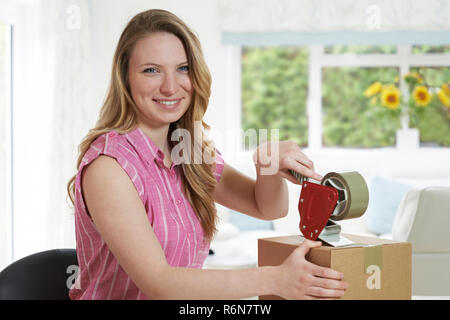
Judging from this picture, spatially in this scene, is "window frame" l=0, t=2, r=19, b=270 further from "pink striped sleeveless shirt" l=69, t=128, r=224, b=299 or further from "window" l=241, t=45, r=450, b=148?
"window" l=241, t=45, r=450, b=148

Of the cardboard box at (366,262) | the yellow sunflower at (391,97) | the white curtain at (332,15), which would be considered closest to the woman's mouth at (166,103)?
the cardboard box at (366,262)

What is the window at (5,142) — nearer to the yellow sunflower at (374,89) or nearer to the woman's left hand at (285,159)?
the woman's left hand at (285,159)

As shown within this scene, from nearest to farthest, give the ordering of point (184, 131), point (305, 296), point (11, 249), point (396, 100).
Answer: point (305, 296), point (184, 131), point (11, 249), point (396, 100)

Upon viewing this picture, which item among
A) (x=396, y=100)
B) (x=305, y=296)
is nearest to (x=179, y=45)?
(x=305, y=296)

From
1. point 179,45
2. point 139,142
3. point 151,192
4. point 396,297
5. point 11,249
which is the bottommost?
point 11,249

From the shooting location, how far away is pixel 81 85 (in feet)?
12.2

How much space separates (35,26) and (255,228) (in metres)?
2.03

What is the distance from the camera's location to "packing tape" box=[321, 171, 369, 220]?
3.25ft

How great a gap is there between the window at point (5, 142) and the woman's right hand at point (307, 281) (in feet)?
8.66

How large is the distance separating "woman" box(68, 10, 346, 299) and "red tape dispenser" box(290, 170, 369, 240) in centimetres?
6

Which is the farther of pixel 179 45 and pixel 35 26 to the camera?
pixel 35 26

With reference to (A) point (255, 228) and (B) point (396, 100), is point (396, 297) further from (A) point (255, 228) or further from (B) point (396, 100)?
(B) point (396, 100)

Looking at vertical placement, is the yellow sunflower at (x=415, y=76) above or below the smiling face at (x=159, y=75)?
above

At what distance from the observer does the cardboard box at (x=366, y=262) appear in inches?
38.3
